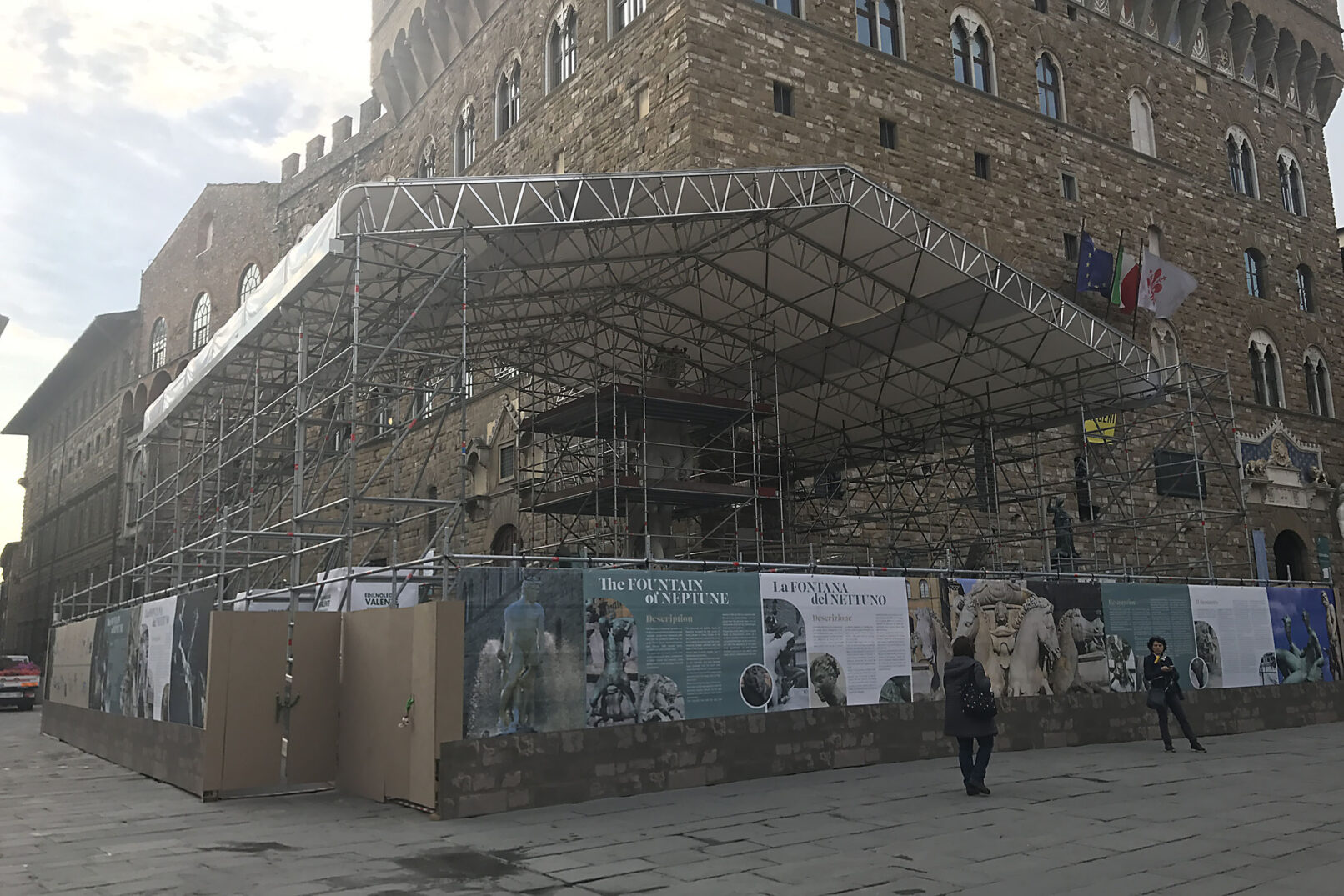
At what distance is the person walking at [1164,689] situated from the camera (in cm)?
1295

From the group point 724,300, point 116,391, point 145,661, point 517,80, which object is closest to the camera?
point 145,661

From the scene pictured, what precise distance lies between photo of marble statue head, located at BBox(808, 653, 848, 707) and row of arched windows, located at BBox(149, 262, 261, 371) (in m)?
29.5

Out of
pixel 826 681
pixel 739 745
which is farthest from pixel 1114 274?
pixel 739 745

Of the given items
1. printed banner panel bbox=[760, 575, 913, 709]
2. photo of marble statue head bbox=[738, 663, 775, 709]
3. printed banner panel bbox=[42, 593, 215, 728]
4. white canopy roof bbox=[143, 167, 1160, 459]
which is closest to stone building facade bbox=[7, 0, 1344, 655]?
white canopy roof bbox=[143, 167, 1160, 459]

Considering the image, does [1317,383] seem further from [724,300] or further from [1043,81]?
[724,300]

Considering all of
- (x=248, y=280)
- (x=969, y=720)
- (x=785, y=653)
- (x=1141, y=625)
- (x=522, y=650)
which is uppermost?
(x=248, y=280)

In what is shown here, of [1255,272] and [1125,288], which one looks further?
[1255,272]

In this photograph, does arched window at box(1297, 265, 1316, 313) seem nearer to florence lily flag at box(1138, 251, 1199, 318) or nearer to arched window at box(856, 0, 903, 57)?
florence lily flag at box(1138, 251, 1199, 318)

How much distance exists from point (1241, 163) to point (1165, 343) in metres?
7.93

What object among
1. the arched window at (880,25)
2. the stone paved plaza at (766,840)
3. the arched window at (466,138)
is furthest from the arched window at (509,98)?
the stone paved plaza at (766,840)

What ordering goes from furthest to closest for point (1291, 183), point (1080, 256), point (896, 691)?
point (1291, 183) < point (1080, 256) < point (896, 691)

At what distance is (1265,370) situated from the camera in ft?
99.9

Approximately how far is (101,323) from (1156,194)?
4196 centimetres

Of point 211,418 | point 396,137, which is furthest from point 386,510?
point 396,137
